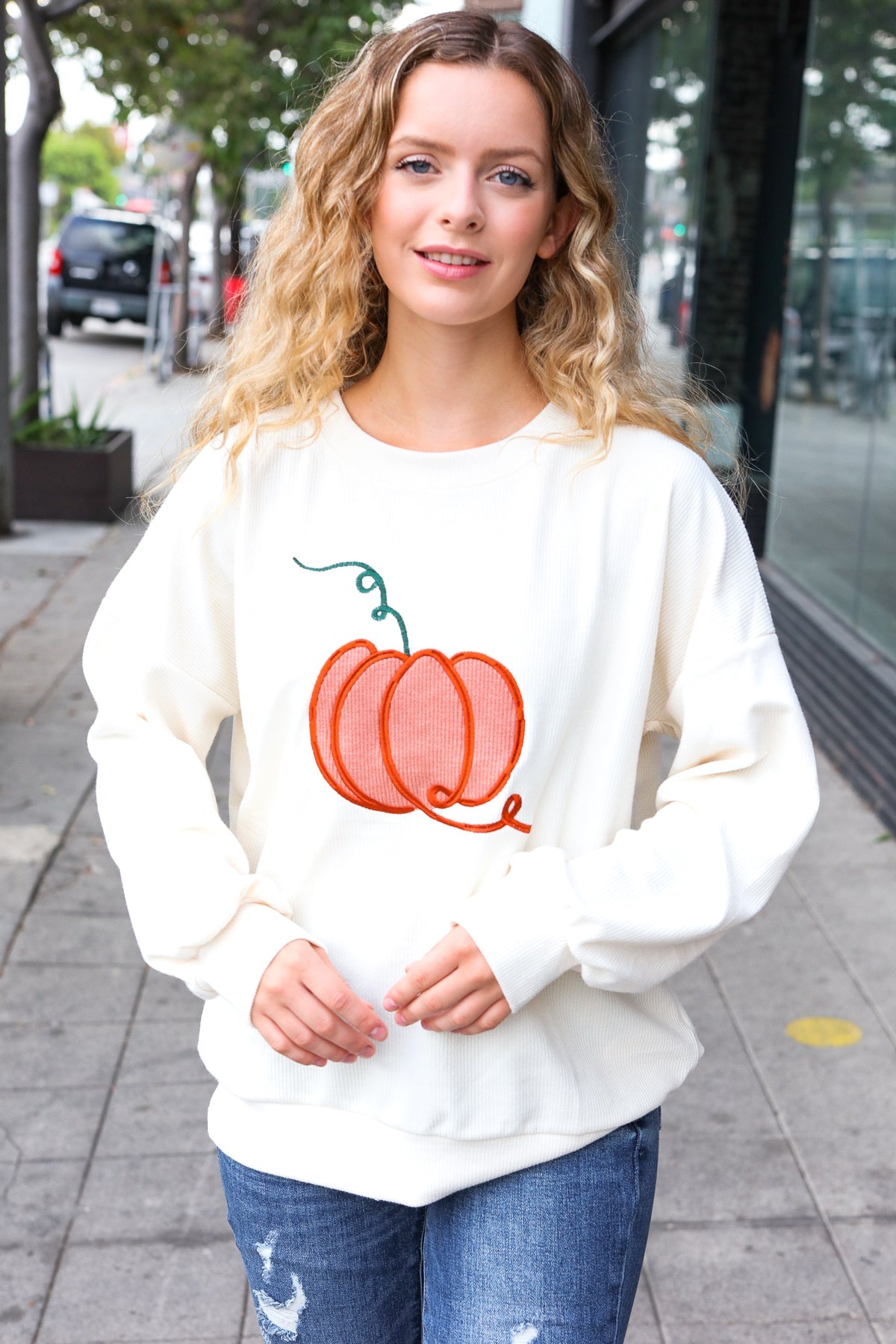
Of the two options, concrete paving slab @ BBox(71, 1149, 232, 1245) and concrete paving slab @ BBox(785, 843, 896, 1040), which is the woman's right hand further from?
concrete paving slab @ BBox(785, 843, 896, 1040)

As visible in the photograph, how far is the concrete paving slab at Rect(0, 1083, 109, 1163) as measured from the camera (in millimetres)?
3256

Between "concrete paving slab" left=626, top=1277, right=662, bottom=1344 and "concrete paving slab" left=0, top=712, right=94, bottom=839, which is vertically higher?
"concrete paving slab" left=626, top=1277, right=662, bottom=1344

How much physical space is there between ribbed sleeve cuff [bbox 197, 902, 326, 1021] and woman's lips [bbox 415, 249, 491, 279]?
67 centimetres

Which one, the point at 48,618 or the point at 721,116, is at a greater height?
the point at 721,116

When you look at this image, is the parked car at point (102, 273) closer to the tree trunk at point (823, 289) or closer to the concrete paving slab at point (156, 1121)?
the tree trunk at point (823, 289)

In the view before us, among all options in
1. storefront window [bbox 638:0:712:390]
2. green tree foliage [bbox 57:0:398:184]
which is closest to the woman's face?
storefront window [bbox 638:0:712:390]

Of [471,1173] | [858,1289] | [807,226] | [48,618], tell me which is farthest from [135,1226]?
[807,226]

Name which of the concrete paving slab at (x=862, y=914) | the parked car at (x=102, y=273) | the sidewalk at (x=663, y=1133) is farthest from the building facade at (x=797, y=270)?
the parked car at (x=102, y=273)

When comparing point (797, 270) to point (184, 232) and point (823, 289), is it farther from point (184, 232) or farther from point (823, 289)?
point (184, 232)

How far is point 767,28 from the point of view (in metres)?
8.48

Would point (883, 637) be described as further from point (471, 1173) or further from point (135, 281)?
point (135, 281)

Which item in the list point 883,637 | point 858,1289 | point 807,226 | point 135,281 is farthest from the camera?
point 135,281

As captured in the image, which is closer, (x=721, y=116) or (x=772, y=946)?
(x=772, y=946)

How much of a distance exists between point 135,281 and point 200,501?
27088mm
